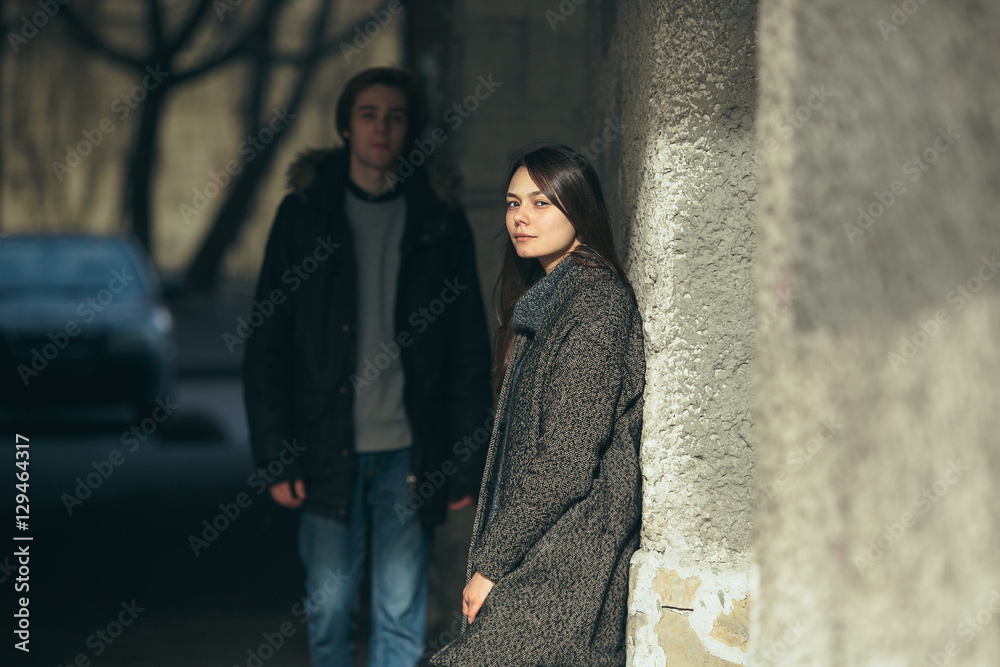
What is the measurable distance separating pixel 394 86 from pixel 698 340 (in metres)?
1.36

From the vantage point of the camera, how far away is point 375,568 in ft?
10.9

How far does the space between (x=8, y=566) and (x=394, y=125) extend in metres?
3.76

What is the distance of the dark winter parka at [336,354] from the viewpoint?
3189 mm
